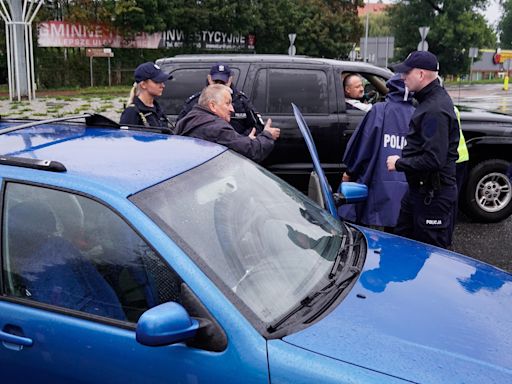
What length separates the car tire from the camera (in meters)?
6.19

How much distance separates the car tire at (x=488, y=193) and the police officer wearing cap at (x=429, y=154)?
2.61 meters

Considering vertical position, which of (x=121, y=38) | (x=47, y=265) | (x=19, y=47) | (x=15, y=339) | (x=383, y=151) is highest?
(x=121, y=38)

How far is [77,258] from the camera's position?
7.38 feet

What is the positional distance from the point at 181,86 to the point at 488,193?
361 centimetres

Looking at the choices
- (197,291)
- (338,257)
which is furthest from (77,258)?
(338,257)

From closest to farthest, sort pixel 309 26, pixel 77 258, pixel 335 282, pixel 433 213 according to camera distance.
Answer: pixel 77 258 → pixel 335 282 → pixel 433 213 → pixel 309 26

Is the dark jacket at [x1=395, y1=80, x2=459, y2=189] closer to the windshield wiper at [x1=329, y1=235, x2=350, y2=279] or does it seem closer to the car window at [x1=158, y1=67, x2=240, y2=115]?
the windshield wiper at [x1=329, y1=235, x2=350, y2=279]

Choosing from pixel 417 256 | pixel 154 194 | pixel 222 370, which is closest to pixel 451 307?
pixel 417 256

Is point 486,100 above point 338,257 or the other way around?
the other way around

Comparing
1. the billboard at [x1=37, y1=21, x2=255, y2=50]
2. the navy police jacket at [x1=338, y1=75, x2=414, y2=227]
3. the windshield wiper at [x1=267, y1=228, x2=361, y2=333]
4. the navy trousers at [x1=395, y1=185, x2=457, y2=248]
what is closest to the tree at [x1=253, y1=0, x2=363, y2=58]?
the billboard at [x1=37, y1=21, x2=255, y2=50]

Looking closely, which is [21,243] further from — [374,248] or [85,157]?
[374,248]

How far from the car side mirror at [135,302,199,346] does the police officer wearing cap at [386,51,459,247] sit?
221 centimetres

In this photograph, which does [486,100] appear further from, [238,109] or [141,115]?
[141,115]

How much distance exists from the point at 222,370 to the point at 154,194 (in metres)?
0.75
